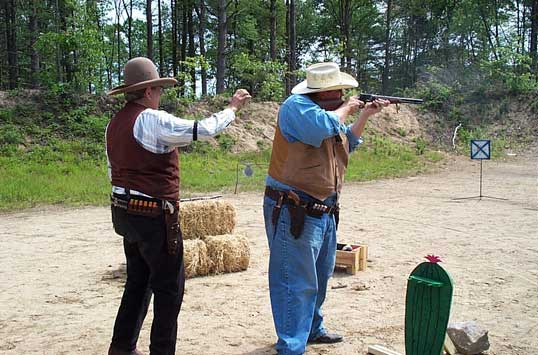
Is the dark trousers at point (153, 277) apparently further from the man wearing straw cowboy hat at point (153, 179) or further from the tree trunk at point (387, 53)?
the tree trunk at point (387, 53)

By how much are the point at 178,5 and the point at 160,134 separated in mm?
30666

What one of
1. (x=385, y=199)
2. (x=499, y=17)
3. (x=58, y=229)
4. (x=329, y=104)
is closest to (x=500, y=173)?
(x=385, y=199)

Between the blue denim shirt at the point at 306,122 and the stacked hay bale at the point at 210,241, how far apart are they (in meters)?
2.77

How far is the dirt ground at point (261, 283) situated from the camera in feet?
13.7

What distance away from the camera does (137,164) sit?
122 inches

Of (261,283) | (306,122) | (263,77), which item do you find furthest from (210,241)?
(263,77)

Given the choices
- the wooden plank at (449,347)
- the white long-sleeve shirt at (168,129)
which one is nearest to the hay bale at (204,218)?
the white long-sleeve shirt at (168,129)

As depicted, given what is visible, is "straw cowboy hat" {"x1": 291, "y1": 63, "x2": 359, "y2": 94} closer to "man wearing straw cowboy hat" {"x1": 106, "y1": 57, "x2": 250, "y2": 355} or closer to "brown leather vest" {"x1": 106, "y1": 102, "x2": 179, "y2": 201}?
"man wearing straw cowboy hat" {"x1": 106, "y1": 57, "x2": 250, "y2": 355}

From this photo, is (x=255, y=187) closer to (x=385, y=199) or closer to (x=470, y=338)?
(x=385, y=199)

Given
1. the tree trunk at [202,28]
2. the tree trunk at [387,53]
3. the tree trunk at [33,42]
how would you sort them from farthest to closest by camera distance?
1. the tree trunk at [387,53]
2. the tree trunk at [202,28]
3. the tree trunk at [33,42]

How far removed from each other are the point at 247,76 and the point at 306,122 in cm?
2091

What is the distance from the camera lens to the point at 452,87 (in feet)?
87.4

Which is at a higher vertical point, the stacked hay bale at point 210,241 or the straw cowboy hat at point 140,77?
the straw cowboy hat at point 140,77

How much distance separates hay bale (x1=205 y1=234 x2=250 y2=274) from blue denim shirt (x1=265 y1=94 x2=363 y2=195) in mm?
2830
